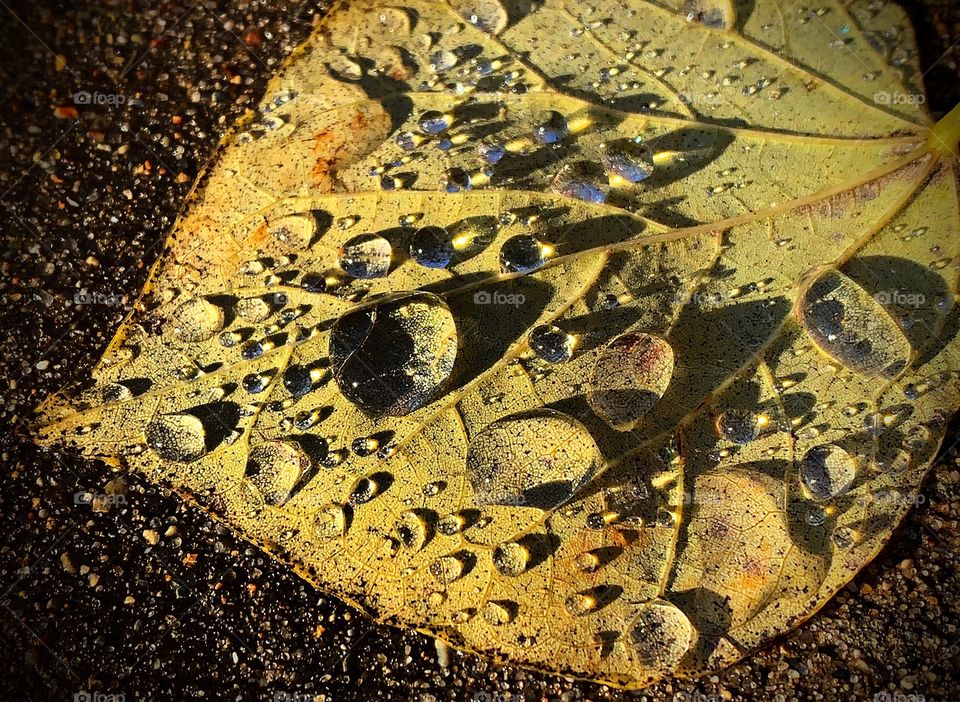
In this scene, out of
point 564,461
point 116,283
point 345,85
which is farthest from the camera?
point 116,283

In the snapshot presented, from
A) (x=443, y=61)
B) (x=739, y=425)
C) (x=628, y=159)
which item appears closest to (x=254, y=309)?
(x=443, y=61)

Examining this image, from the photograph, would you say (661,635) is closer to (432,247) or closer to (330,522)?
(330,522)

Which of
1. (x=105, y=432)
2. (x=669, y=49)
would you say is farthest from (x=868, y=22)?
(x=105, y=432)

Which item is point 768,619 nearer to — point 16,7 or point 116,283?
point 116,283

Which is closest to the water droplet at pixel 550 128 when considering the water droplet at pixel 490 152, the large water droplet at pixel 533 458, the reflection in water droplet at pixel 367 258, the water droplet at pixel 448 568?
the water droplet at pixel 490 152

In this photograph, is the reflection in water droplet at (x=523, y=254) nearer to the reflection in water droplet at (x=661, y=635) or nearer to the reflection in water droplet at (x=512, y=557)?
the reflection in water droplet at (x=512, y=557)

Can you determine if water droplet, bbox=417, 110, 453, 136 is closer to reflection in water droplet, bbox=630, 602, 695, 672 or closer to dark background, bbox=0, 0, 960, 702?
dark background, bbox=0, 0, 960, 702

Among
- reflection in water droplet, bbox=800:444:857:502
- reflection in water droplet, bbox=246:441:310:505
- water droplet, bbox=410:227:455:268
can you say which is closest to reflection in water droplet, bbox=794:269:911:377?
reflection in water droplet, bbox=800:444:857:502
